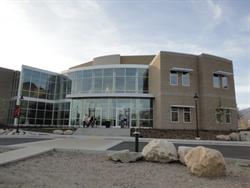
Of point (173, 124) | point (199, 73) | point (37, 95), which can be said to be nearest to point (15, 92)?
point (37, 95)

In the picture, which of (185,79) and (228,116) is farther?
(228,116)

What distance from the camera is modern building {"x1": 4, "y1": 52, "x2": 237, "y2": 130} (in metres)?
29.3

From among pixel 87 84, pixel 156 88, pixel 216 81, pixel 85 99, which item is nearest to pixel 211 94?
pixel 216 81

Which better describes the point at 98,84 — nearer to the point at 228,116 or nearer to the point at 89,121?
the point at 89,121

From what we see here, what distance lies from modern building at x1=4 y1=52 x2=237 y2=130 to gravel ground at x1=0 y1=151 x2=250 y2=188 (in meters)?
20.9

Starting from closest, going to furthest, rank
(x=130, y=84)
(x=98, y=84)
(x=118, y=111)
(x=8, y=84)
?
(x=118, y=111) → (x=130, y=84) → (x=98, y=84) → (x=8, y=84)

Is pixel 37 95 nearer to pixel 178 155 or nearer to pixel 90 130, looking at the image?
pixel 90 130

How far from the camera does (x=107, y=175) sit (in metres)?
6.54

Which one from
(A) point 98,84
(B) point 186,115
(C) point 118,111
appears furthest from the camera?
(A) point 98,84

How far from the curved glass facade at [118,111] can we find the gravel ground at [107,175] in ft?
75.3

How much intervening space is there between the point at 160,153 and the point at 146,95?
910 inches

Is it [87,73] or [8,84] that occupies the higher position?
[87,73]

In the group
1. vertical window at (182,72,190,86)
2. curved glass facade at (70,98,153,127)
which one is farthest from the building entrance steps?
vertical window at (182,72,190,86)

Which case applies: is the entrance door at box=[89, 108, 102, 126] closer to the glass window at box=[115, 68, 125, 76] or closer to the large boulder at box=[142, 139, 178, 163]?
the glass window at box=[115, 68, 125, 76]
